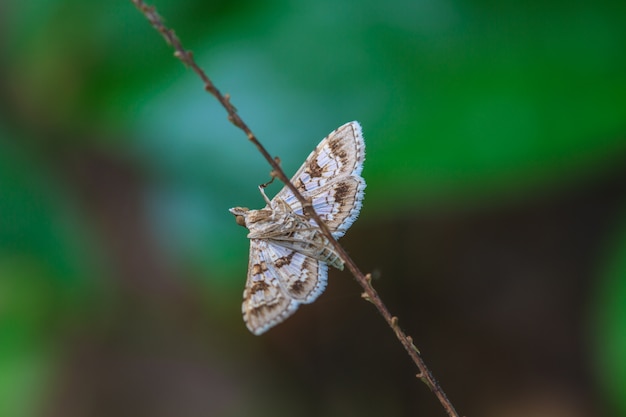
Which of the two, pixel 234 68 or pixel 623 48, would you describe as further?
pixel 234 68

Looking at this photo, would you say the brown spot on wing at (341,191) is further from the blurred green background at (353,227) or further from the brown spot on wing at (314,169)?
the blurred green background at (353,227)

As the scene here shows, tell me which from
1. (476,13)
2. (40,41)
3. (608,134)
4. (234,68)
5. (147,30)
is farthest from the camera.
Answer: (40,41)

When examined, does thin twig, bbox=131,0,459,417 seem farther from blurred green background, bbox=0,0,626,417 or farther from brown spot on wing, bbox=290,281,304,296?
blurred green background, bbox=0,0,626,417

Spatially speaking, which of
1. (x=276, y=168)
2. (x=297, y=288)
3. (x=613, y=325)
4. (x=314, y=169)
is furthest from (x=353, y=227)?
(x=276, y=168)

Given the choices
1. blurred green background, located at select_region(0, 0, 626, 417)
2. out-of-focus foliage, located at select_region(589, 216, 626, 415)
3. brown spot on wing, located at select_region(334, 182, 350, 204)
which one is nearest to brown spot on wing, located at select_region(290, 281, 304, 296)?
brown spot on wing, located at select_region(334, 182, 350, 204)

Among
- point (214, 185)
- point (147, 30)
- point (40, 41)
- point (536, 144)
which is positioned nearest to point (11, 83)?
point (40, 41)

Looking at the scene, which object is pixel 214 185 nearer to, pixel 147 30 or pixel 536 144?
pixel 147 30

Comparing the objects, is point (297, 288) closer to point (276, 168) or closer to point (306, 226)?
point (306, 226)
